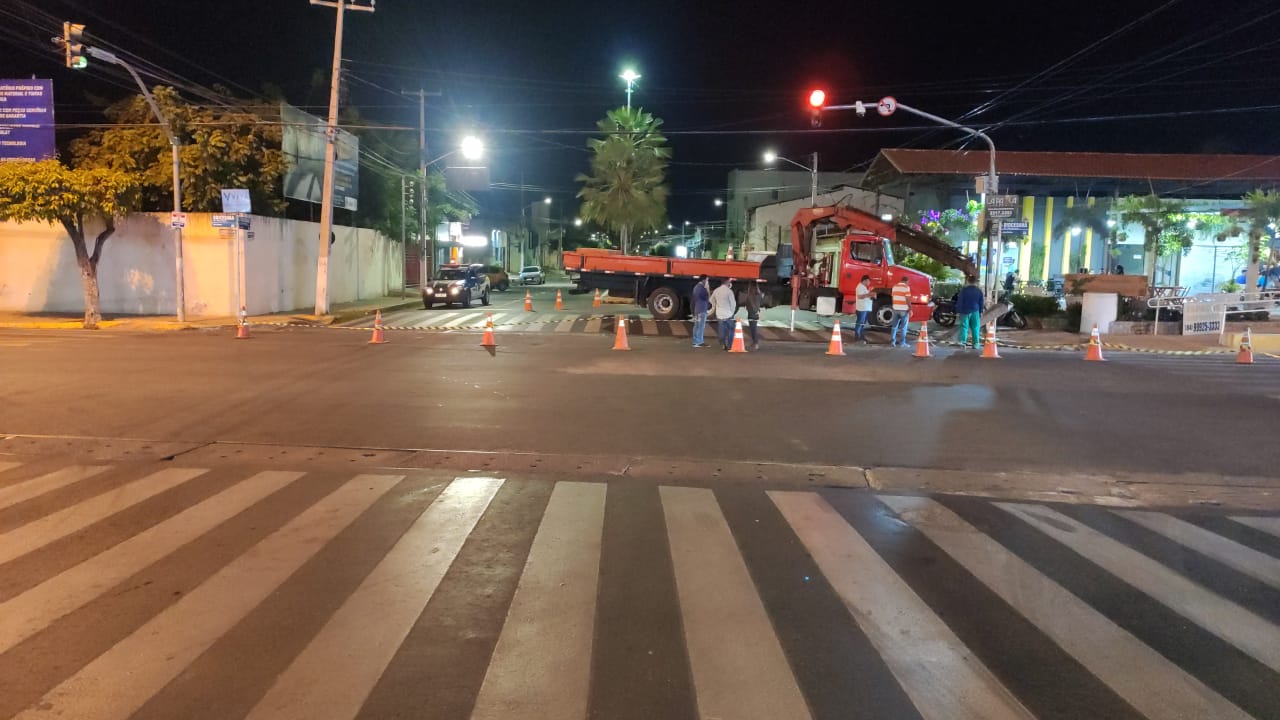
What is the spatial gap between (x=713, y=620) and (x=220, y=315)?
26.6 m

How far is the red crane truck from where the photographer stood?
23.7m

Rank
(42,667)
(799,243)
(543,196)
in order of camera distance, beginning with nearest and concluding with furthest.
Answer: (42,667) → (799,243) → (543,196)

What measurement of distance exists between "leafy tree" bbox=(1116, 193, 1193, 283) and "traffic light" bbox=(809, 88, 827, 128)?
88.1ft

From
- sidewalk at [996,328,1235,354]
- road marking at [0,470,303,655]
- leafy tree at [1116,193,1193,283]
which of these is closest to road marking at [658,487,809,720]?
road marking at [0,470,303,655]

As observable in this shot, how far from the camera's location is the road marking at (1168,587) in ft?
14.9

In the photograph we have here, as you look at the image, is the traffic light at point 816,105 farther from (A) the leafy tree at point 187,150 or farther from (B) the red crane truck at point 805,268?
(A) the leafy tree at point 187,150

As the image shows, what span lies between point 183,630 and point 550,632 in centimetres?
195

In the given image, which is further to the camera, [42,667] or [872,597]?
[872,597]

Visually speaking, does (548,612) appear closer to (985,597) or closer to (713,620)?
(713,620)

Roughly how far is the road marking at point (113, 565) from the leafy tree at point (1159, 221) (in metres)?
41.0

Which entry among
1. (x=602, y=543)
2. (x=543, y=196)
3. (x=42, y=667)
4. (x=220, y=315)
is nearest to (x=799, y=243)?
(x=220, y=315)

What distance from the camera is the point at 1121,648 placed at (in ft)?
14.4

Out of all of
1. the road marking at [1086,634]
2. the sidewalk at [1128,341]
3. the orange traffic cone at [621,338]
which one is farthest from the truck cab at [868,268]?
the road marking at [1086,634]

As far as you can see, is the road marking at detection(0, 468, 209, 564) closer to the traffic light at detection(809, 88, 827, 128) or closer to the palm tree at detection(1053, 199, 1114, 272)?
the traffic light at detection(809, 88, 827, 128)
